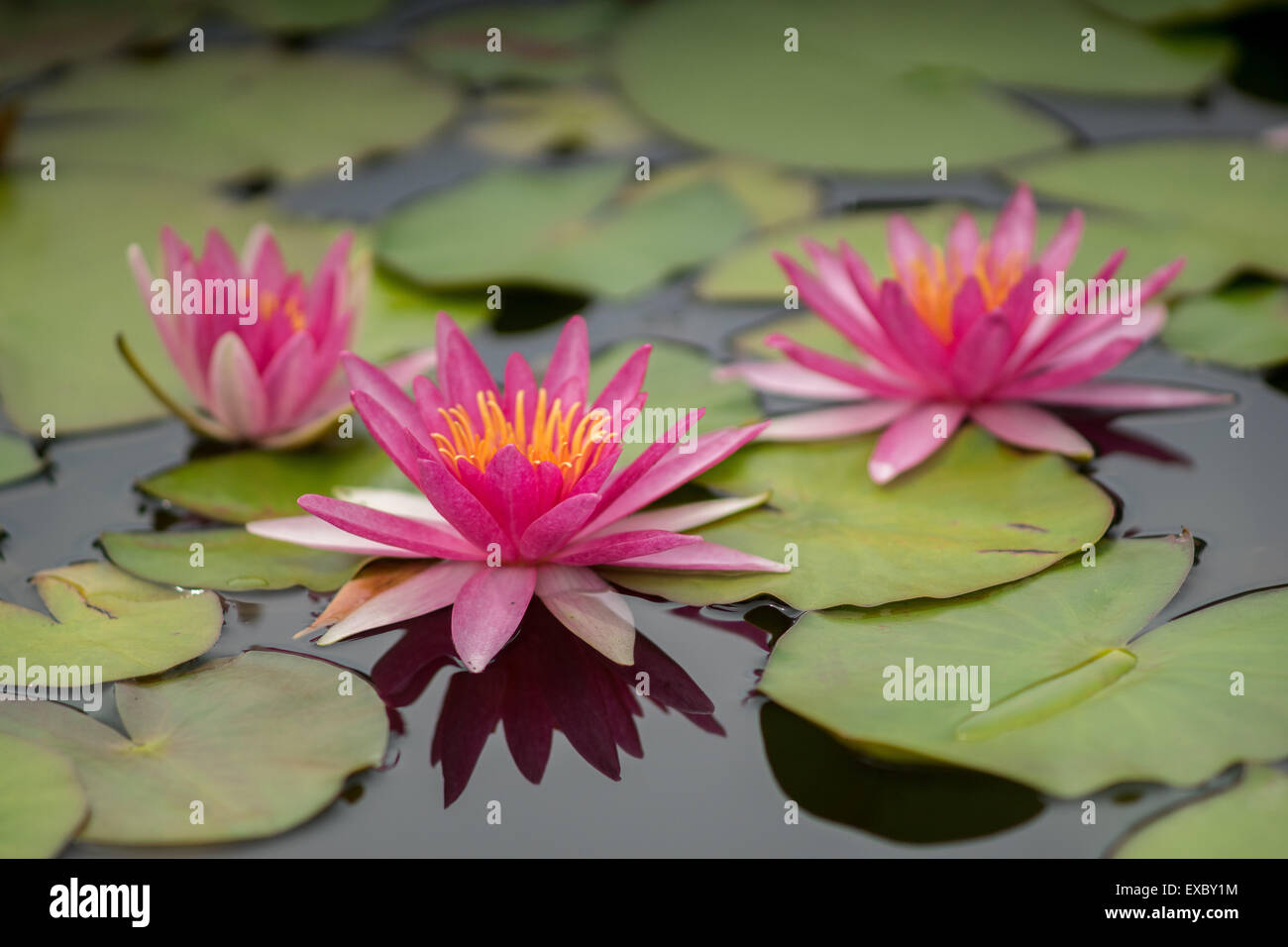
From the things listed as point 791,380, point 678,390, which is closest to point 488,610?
point 678,390

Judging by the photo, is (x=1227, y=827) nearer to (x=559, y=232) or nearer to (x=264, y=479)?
(x=264, y=479)

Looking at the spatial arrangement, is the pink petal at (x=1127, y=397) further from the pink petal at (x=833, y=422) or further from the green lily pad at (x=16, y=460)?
the green lily pad at (x=16, y=460)

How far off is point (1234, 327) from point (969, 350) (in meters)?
0.88

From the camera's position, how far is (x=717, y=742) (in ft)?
5.83

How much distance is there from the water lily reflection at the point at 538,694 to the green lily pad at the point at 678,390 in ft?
1.69

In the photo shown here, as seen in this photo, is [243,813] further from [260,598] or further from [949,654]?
[949,654]

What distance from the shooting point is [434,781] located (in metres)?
1.73

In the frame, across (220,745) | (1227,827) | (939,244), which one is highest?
(939,244)

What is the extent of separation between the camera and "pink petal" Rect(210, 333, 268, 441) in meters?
2.25

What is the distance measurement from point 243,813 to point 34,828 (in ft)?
0.90

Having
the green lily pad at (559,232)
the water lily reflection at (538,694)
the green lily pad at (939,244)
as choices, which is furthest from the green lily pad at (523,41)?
the water lily reflection at (538,694)

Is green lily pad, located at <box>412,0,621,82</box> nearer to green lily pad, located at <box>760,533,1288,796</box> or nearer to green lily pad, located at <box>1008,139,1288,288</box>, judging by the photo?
green lily pad, located at <box>1008,139,1288,288</box>

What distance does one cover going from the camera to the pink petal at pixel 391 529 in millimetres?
1891
